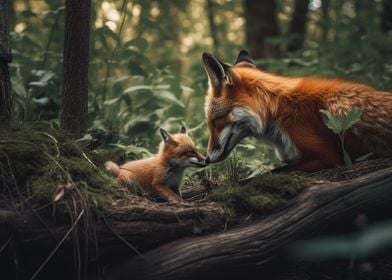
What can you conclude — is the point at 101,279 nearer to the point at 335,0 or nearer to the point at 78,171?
the point at 78,171

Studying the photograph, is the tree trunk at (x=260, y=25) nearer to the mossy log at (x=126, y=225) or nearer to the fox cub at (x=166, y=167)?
the fox cub at (x=166, y=167)

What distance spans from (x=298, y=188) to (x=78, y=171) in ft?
5.67

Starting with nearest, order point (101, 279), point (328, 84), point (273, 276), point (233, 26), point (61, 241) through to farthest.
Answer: point (61, 241), point (101, 279), point (273, 276), point (328, 84), point (233, 26)

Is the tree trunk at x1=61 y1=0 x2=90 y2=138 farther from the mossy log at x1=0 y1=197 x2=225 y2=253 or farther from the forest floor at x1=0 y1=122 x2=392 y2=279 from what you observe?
the mossy log at x1=0 y1=197 x2=225 y2=253

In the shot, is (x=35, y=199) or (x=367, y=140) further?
(x=367, y=140)

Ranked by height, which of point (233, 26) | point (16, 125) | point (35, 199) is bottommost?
point (35, 199)

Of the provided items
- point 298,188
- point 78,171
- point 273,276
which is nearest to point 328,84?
point 298,188

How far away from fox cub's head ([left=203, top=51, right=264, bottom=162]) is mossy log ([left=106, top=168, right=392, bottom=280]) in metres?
1.17

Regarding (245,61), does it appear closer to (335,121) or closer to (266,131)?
(266,131)

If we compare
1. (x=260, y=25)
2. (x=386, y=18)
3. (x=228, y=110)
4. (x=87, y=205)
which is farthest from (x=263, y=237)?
(x=260, y=25)

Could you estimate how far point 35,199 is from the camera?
400 centimetres

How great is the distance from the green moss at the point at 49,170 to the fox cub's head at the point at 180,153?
41.2 inches

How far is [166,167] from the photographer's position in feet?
18.5

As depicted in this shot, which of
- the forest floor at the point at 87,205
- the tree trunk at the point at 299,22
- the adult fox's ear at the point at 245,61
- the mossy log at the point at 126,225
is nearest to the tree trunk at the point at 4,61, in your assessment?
the forest floor at the point at 87,205
